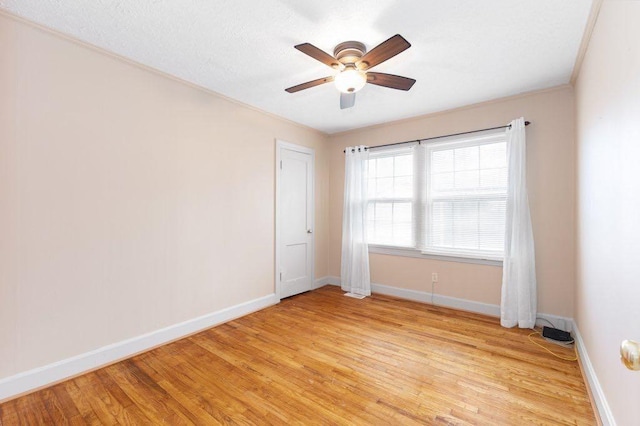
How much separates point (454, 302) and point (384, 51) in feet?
10.4

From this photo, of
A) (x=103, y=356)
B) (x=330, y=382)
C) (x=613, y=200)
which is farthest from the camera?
(x=103, y=356)

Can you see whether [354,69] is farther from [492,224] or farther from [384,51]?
[492,224]

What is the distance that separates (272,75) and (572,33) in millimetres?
2445

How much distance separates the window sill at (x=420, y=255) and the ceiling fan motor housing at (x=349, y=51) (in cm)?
272

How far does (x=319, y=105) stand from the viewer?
3.63m

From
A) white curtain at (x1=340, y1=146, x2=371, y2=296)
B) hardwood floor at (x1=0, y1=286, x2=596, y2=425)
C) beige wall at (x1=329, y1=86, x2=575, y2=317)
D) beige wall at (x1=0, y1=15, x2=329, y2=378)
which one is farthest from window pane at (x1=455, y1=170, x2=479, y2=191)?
beige wall at (x1=0, y1=15, x2=329, y2=378)

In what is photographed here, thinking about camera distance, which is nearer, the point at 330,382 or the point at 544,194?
the point at 330,382

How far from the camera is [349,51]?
2279 mm

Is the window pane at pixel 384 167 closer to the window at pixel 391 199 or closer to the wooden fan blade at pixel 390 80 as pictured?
the window at pixel 391 199

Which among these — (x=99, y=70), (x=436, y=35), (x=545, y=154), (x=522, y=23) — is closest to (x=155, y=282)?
(x=99, y=70)

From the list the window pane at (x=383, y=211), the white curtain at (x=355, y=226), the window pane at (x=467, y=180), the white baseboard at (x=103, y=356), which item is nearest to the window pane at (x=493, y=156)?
the window pane at (x=467, y=180)

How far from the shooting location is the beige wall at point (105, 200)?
2.04 metres

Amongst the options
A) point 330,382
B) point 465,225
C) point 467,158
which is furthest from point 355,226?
point 330,382

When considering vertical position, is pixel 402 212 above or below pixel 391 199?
below
